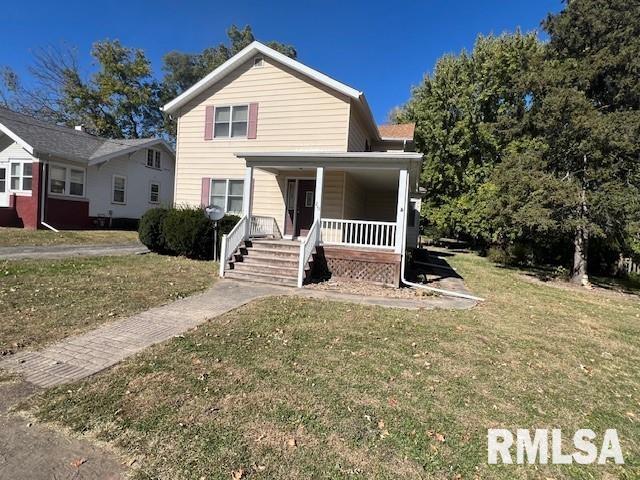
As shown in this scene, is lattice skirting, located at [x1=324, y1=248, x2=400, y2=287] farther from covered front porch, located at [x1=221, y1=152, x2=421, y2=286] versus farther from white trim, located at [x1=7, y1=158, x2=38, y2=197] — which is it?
white trim, located at [x1=7, y1=158, x2=38, y2=197]

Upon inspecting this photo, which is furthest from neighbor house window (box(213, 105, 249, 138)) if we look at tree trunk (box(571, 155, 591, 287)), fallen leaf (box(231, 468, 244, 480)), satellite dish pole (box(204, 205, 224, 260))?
fallen leaf (box(231, 468, 244, 480))

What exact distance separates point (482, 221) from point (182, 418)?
21.2m

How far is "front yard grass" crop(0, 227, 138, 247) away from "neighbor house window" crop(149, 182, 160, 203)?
602cm

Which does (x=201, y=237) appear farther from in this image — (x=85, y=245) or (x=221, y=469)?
(x=221, y=469)

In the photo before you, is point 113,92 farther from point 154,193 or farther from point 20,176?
point 20,176

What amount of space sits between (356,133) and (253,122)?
3.95 meters

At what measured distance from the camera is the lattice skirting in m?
9.67

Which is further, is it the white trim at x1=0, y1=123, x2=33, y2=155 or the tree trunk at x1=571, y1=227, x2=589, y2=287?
the white trim at x1=0, y1=123, x2=33, y2=155

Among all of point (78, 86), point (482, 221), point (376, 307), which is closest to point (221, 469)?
point (376, 307)

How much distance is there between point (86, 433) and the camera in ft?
9.47

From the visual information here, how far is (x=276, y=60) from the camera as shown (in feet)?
44.3

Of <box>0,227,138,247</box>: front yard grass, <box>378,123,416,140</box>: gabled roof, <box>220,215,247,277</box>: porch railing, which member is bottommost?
<box>0,227,138,247</box>: front yard grass

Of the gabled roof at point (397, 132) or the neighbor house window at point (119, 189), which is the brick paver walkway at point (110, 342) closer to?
the gabled roof at point (397, 132)

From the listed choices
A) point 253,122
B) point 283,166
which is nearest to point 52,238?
point 253,122
